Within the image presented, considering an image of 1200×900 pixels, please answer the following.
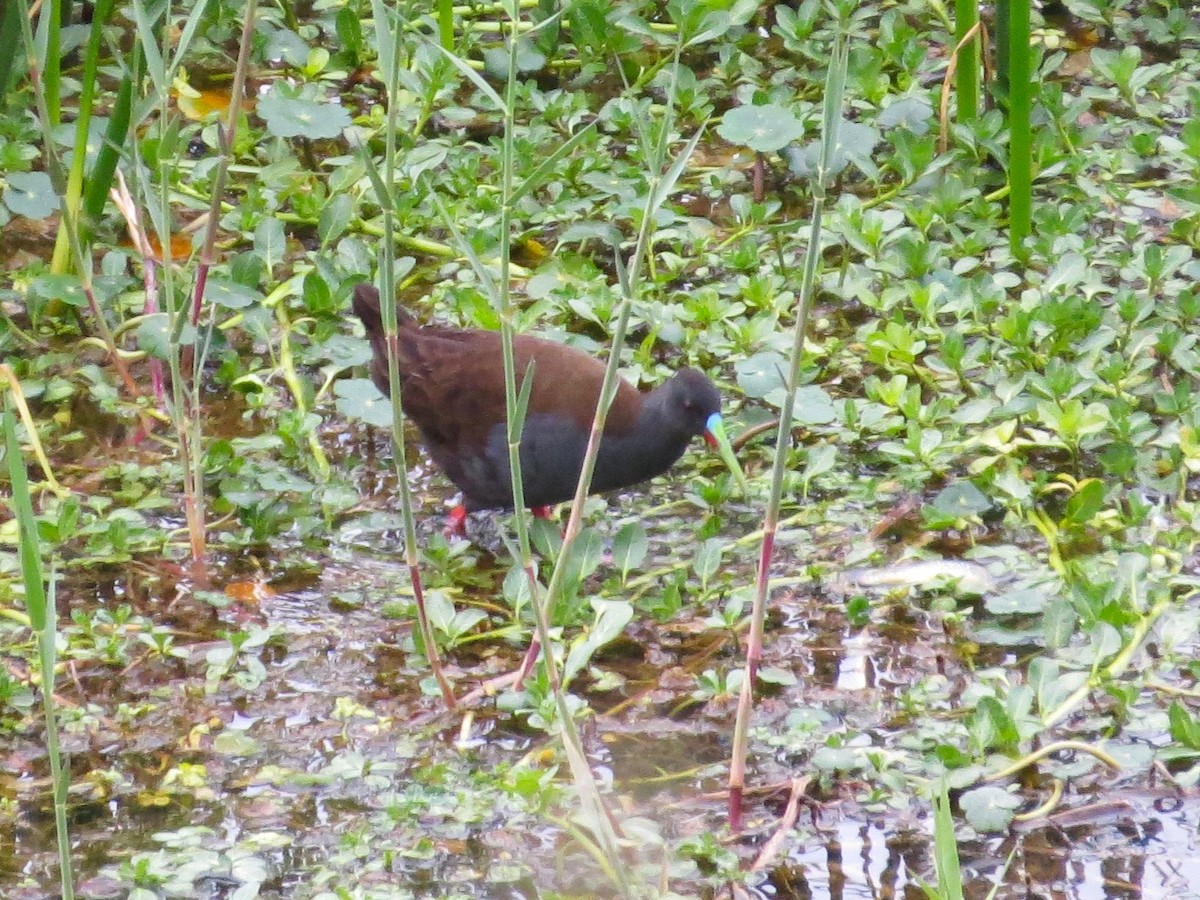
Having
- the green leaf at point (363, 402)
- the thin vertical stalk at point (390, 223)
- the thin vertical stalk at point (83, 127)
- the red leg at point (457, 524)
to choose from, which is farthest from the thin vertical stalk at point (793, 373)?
the thin vertical stalk at point (83, 127)

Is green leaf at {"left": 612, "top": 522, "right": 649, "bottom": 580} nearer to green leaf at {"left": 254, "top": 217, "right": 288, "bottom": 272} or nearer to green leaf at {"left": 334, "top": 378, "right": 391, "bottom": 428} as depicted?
green leaf at {"left": 334, "top": 378, "right": 391, "bottom": 428}

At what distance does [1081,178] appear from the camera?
205 inches

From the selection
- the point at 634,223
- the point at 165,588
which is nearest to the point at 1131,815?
the point at 165,588

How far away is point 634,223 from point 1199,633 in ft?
7.26

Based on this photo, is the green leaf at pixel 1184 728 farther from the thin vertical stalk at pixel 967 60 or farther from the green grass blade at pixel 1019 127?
the thin vertical stalk at pixel 967 60

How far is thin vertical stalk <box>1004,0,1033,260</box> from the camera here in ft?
14.8

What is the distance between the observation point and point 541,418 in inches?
159

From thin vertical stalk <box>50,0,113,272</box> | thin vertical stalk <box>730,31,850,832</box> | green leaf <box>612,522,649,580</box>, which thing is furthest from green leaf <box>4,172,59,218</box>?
thin vertical stalk <box>730,31,850,832</box>

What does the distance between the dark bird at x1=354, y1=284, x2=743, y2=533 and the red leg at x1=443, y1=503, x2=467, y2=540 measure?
49 millimetres

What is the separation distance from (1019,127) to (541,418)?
1613 millimetres

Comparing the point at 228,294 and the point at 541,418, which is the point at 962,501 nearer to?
the point at 541,418

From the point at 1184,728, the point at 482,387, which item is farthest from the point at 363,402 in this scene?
the point at 1184,728

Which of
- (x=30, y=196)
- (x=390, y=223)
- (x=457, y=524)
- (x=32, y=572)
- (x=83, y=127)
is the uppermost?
(x=390, y=223)

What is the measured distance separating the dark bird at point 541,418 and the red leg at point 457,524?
49 millimetres
